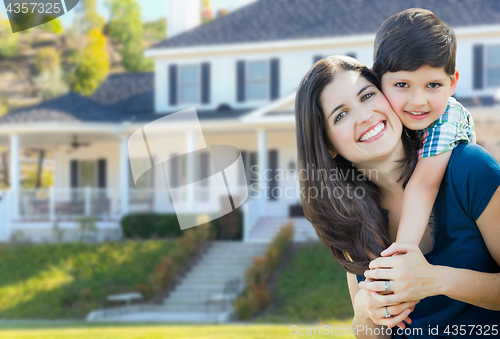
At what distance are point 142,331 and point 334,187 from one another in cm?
785

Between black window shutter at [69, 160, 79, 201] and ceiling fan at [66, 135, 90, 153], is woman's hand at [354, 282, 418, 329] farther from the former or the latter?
black window shutter at [69, 160, 79, 201]

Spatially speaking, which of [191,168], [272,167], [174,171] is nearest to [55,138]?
[174,171]

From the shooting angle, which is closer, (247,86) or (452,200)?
(452,200)

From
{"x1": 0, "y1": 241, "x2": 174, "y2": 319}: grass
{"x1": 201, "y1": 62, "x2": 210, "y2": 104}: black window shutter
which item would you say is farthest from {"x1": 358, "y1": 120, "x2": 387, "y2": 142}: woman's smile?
{"x1": 201, "y1": 62, "x2": 210, "y2": 104}: black window shutter

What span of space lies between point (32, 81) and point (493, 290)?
6668 cm

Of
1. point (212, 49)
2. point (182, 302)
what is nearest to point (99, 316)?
point (182, 302)

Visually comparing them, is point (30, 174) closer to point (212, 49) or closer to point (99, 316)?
point (212, 49)

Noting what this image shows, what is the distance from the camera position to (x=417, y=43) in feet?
6.51

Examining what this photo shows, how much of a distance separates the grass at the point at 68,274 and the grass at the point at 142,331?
169cm

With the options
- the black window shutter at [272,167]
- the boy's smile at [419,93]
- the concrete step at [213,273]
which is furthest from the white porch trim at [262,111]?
the boy's smile at [419,93]

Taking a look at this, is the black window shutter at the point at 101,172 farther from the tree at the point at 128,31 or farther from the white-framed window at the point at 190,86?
the tree at the point at 128,31

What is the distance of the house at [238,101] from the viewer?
1716 cm

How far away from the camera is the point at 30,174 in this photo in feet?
146

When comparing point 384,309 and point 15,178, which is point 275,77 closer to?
point 15,178
